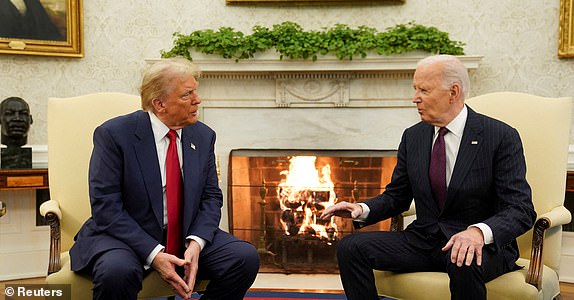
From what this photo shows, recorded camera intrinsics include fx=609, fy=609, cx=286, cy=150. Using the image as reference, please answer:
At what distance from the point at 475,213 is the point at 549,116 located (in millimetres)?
745

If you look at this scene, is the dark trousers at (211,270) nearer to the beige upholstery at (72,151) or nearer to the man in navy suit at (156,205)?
the man in navy suit at (156,205)

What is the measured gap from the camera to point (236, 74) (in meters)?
4.75

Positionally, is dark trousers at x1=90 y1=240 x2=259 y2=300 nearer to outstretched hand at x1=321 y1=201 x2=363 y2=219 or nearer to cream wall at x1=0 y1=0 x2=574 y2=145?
outstretched hand at x1=321 y1=201 x2=363 y2=219

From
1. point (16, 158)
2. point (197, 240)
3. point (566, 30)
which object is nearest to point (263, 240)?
point (16, 158)

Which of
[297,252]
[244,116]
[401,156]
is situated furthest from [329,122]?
[401,156]

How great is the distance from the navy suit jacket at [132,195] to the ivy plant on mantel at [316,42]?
191 cm

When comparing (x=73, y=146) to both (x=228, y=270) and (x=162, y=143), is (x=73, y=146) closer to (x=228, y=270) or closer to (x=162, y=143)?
(x=162, y=143)

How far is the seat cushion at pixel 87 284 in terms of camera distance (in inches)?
98.7

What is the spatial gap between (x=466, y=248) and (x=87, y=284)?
153 centimetres

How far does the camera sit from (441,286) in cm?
246

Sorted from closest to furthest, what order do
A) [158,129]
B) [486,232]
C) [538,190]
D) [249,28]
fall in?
1. [486,232]
2. [158,129]
3. [538,190]
4. [249,28]

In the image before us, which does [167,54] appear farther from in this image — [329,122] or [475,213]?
[475,213]

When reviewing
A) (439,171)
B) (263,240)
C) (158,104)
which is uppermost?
(158,104)

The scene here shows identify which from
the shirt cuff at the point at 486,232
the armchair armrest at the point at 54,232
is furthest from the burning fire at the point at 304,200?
the shirt cuff at the point at 486,232
